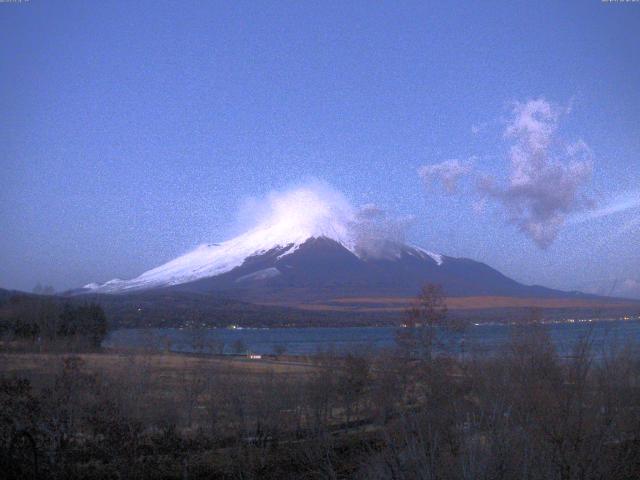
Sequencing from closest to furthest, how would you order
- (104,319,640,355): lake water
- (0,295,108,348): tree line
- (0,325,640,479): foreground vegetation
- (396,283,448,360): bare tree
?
(0,325,640,479): foreground vegetation < (104,319,640,355): lake water < (396,283,448,360): bare tree < (0,295,108,348): tree line

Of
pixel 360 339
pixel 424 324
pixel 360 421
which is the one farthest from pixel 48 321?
pixel 360 421

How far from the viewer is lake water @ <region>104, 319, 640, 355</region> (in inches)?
403

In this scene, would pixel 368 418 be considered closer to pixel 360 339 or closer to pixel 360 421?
pixel 360 421

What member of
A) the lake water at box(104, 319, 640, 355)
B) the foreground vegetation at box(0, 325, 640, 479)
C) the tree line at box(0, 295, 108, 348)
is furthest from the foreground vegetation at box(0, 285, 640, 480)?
the tree line at box(0, 295, 108, 348)

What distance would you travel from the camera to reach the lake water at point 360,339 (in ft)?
33.6

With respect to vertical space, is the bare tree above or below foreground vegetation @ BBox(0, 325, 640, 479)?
above

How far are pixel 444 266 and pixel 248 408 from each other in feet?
381

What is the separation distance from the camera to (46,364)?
20500mm

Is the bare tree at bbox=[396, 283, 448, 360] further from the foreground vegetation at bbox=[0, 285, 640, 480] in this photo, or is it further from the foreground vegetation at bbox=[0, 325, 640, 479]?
the foreground vegetation at bbox=[0, 325, 640, 479]

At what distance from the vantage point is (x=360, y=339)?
135 ft

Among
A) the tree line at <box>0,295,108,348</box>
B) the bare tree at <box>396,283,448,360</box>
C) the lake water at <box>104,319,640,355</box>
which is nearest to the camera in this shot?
the lake water at <box>104,319,640,355</box>

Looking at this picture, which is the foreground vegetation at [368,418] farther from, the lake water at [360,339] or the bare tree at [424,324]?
the lake water at [360,339]

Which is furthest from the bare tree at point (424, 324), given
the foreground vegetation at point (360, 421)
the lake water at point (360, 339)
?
the lake water at point (360, 339)

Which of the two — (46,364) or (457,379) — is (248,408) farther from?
(46,364)
